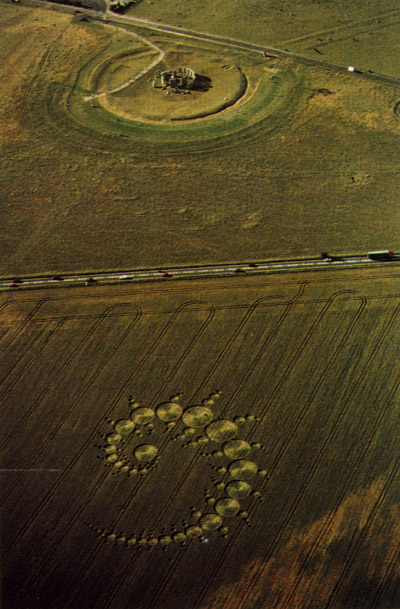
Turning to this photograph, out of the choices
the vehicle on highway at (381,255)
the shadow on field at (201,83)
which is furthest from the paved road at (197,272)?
the shadow on field at (201,83)

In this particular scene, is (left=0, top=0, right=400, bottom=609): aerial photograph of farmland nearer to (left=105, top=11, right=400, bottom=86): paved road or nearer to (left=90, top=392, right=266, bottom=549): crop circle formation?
(left=90, top=392, right=266, bottom=549): crop circle formation

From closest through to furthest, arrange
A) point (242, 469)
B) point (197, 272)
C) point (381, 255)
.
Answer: point (242, 469)
point (197, 272)
point (381, 255)

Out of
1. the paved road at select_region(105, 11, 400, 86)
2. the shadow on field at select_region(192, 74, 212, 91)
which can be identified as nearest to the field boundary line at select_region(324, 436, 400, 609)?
the shadow on field at select_region(192, 74, 212, 91)

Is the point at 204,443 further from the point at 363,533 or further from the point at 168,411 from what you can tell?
the point at 363,533

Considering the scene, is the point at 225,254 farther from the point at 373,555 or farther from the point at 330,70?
the point at 330,70

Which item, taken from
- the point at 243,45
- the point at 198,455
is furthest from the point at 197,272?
the point at 243,45

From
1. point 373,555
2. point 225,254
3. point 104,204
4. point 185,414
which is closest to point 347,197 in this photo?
point 225,254
